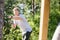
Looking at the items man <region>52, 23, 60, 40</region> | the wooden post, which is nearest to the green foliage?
man <region>52, 23, 60, 40</region>

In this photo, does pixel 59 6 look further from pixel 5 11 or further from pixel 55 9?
pixel 5 11

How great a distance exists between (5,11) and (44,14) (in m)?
0.57

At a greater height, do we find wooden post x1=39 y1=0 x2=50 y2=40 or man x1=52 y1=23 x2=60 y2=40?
wooden post x1=39 y1=0 x2=50 y2=40

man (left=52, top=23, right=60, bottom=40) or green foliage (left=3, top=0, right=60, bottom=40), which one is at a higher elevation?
green foliage (left=3, top=0, right=60, bottom=40)

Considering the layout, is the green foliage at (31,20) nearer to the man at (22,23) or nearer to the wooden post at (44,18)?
the man at (22,23)

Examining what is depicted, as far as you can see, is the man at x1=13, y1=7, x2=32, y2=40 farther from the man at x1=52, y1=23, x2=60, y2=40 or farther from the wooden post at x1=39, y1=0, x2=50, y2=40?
the man at x1=52, y1=23, x2=60, y2=40

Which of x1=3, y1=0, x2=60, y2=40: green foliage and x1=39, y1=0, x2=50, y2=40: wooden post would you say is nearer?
x1=39, y1=0, x2=50, y2=40: wooden post

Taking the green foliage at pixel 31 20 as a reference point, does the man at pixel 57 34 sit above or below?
below

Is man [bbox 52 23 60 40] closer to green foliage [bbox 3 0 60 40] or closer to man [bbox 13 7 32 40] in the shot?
green foliage [bbox 3 0 60 40]

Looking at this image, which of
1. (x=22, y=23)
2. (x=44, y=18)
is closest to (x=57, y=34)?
(x=44, y=18)

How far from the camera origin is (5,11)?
238cm

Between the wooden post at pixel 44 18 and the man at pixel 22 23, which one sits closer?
the wooden post at pixel 44 18

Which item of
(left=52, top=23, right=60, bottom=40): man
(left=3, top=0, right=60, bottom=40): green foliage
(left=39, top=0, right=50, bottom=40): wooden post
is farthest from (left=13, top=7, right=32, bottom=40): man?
(left=52, top=23, right=60, bottom=40): man

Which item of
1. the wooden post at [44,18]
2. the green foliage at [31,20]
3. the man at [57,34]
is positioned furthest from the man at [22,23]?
the man at [57,34]
